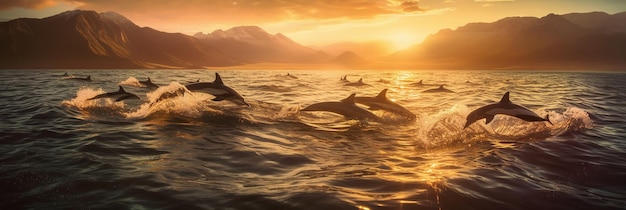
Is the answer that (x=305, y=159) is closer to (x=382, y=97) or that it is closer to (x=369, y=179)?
(x=369, y=179)

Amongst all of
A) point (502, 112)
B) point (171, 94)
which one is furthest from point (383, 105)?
point (171, 94)

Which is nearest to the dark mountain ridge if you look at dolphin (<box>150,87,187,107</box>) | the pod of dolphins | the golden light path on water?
dolphin (<box>150,87,187,107</box>)

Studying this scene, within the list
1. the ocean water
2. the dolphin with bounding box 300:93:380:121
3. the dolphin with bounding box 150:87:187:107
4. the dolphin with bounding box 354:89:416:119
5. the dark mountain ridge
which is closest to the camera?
the ocean water

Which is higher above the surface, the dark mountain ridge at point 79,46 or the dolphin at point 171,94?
the dark mountain ridge at point 79,46

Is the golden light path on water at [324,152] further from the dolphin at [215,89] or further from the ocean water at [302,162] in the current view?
the dolphin at [215,89]

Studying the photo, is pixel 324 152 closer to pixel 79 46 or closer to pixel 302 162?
pixel 302 162

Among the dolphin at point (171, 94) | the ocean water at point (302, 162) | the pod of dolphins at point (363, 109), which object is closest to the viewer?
the ocean water at point (302, 162)

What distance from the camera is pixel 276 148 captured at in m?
9.30

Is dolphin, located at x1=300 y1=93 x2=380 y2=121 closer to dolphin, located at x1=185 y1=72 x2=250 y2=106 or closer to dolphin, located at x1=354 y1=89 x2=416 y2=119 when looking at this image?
dolphin, located at x1=354 y1=89 x2=416 y2=119

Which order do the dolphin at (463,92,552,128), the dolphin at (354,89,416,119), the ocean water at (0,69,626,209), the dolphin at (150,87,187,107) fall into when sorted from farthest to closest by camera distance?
the dolphin at (150,87,187,107) → the dolphin at (354,89,416,119) → the dolphin at (463,92,552,128) → the ocean water at (0,69,626,209)

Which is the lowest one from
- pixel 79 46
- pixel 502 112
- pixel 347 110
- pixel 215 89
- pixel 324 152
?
pixel 324 152

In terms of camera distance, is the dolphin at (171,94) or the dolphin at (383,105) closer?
the dolphin at (383,105)

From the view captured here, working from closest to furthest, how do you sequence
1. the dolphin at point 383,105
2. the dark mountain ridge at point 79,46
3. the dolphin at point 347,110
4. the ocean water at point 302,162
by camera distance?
1. the ocean water at point 302,162
2. the dolphin at point 347,110
3. the dolphin at point 383,105
4. the dark mountain ridge at point 79,46

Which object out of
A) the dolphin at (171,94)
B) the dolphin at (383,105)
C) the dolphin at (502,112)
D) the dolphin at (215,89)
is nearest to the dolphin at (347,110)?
the dolphin at (383,105)
